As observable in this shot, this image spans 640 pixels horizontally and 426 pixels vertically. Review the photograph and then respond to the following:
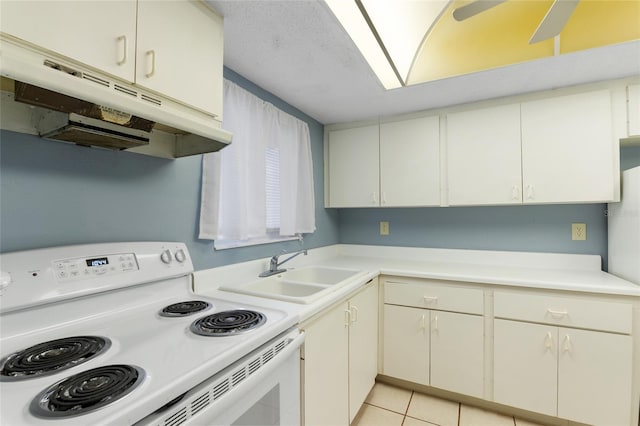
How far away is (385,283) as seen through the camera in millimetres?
2178

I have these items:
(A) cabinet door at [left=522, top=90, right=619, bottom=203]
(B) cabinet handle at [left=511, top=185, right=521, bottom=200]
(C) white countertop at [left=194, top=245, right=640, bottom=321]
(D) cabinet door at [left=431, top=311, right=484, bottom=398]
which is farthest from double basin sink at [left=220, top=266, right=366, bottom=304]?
(A) cabinet door at [left=522, top=90, right=619, bottom=203]

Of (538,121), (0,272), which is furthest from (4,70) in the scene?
(538,121)

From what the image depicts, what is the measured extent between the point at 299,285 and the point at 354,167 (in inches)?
53.5

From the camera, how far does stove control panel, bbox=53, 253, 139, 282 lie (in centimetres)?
97

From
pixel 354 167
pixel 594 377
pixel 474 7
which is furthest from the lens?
pixel 354 167

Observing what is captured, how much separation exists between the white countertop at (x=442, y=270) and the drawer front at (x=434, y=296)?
0.07m

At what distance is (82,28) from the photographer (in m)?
0.83

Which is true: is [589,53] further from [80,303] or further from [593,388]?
[80,303]

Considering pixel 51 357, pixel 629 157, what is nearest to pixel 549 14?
pixel 629 157

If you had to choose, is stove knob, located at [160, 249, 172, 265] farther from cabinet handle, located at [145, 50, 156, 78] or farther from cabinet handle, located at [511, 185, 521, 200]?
cabinet handle, located at [511, 185, 521, 200]

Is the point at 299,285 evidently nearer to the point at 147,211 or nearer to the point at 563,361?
the point at 147,211

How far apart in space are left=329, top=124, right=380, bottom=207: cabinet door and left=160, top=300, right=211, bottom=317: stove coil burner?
→ 67.6 inches

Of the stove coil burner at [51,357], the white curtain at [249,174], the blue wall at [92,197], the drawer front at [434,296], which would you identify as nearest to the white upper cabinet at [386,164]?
the white curtain at [249,174]

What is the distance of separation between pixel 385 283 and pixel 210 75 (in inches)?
68.3
